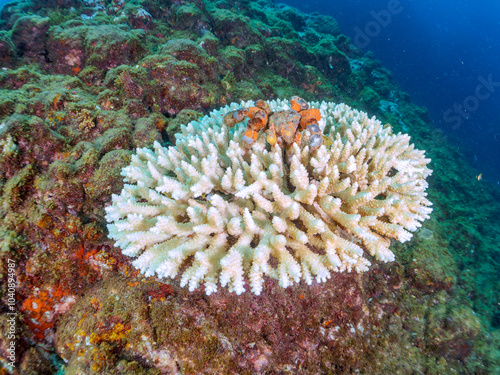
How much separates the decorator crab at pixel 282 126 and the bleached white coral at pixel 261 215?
0.12 meters

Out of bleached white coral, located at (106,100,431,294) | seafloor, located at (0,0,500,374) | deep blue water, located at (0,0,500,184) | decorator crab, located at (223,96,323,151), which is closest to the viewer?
bleached white coral, located at (106,100,431,294)

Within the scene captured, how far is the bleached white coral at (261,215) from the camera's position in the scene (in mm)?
2109

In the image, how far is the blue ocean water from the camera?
44594mm

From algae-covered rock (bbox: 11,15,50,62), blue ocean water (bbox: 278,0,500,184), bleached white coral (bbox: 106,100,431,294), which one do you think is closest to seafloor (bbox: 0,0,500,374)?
bleached white coral (bbox: 106,100,431,294)

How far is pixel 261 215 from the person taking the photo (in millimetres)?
2467

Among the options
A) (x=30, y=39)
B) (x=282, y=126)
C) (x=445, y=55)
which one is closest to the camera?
(x=282, y=126)

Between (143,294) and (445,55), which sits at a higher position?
(445,55)

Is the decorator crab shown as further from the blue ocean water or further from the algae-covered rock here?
the blue ocean water

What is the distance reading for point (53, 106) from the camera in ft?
14.1

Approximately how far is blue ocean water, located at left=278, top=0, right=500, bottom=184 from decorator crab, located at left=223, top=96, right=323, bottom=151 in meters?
37.8

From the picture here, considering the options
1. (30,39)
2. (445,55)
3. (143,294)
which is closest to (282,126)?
(143,294)

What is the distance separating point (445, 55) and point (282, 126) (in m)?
109

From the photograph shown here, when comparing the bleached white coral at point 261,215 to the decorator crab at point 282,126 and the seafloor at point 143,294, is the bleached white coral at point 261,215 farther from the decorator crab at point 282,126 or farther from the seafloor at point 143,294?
the seafloor at point 143,294

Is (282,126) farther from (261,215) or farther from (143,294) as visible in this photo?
(143,294)
